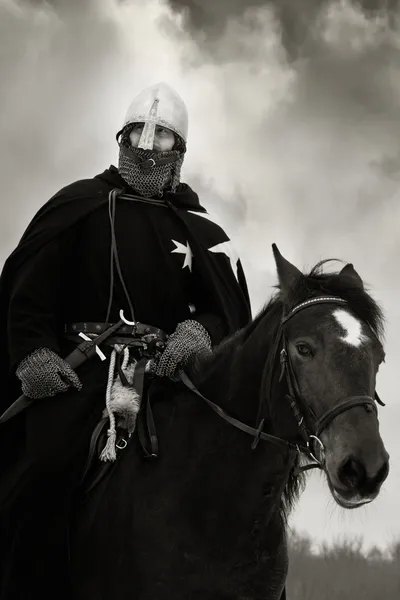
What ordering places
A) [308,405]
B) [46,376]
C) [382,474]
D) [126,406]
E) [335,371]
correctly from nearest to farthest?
[382,474], [335,371], [308,405], [126,406], [46,376]

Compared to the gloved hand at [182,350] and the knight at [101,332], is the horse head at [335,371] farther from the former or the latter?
the knight at [101,332]

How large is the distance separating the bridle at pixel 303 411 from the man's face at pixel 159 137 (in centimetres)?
234

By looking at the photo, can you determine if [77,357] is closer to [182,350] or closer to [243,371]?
[182,350]

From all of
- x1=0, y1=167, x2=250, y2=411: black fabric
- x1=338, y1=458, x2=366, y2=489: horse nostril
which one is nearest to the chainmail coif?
x1=0, y1=167, x2=250, y2=411: black fabric

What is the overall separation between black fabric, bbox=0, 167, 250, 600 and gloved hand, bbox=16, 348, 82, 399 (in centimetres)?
7

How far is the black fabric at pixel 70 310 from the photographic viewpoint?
5133 millimetres

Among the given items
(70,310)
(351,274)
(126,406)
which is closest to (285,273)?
(351,274)

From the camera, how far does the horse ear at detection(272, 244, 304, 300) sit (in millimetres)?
4820

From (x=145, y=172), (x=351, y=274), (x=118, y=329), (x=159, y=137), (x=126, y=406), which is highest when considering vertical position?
(x=159, y=137)

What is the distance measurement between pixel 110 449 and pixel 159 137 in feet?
8.58

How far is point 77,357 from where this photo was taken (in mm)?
5691

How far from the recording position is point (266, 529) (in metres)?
4.82

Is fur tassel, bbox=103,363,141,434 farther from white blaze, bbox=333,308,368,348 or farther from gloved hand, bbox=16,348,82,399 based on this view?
white blaze, bbox=333,308,368,348

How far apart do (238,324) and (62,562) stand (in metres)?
2.24
